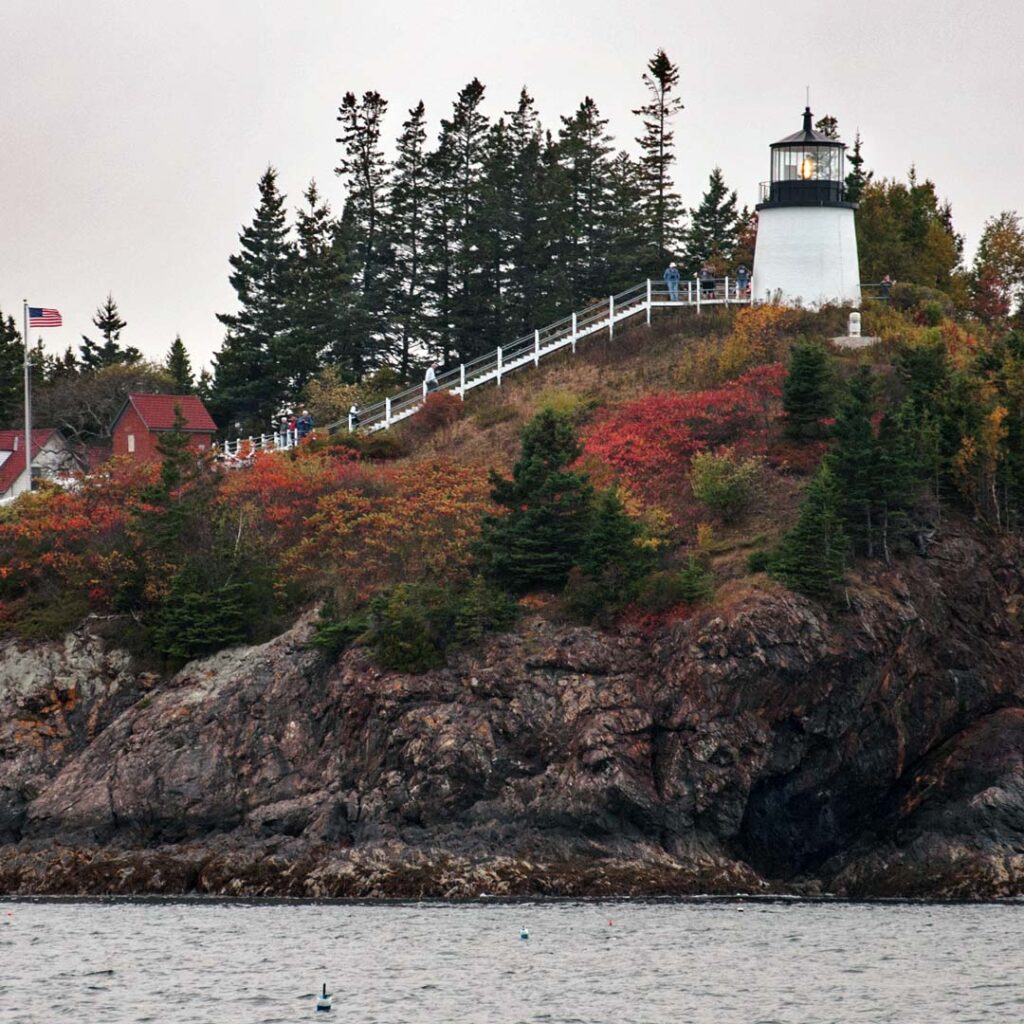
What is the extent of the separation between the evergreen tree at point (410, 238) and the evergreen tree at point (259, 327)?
5.73 meters

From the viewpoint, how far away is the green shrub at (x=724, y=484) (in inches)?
2520

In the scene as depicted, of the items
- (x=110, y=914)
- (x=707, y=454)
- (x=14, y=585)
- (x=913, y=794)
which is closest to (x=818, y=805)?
(x=913, y=794)

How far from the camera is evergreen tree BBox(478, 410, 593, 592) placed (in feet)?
200

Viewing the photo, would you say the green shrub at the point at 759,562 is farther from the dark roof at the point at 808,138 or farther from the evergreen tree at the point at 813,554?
the dark roof at the point at 808,138

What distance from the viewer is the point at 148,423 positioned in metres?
88.2

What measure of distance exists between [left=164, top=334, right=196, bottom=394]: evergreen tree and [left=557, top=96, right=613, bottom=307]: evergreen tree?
81.3ft

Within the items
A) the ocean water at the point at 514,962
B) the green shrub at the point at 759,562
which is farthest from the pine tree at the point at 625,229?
the ocean water at the point at 514,962

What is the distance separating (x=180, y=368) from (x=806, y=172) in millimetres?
49734

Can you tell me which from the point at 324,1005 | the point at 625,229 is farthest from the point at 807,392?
the point at 324,1005

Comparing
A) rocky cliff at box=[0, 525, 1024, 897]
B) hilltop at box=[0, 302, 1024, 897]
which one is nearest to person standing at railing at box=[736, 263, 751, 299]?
hilltop at box=[0, 302, 1024, 897]

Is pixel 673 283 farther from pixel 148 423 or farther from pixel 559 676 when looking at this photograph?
pixel 559 676

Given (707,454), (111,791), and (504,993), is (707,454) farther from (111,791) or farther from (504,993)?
(504,993)

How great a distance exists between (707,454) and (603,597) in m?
8.96

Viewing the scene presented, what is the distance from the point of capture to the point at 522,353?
268ft
